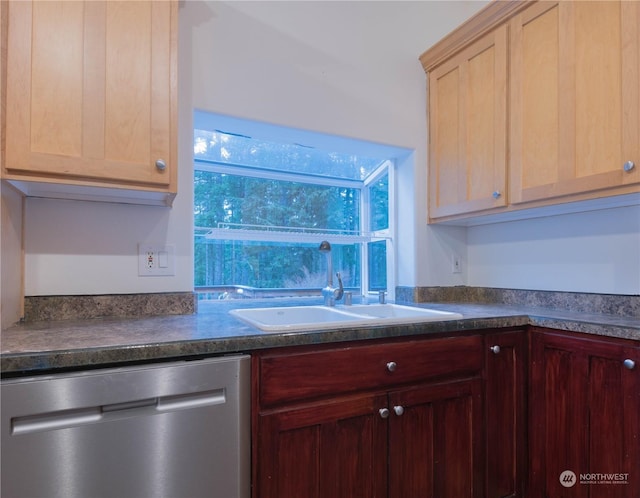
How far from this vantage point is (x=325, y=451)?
3.81 feet

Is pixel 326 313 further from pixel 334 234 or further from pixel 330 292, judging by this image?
pixel 334 234

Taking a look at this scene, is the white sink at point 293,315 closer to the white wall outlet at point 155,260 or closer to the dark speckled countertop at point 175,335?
the dark speckled countertop at point 175,335

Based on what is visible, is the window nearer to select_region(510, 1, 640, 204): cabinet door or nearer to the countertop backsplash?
the countertop backsplash

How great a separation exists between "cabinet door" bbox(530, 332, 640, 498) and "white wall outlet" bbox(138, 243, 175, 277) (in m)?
1.55

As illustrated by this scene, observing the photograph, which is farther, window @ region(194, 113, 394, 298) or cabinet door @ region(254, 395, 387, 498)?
window @ region(194, 113, 394, 298)

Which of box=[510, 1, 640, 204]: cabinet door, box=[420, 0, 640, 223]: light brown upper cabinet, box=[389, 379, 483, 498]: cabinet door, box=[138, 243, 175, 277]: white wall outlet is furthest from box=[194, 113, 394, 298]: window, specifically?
box=[389, 379, 483, 498]: cabinet door

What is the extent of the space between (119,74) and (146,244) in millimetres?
644

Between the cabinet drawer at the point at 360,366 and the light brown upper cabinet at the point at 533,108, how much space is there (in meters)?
0.74

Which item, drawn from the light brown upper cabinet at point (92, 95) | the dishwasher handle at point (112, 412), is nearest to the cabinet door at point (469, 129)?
the light brown upper cabinet at point (92, 95)

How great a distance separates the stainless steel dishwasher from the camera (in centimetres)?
83

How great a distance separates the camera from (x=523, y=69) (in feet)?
5.37

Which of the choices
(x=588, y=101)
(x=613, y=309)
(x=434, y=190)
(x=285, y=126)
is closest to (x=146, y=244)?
(x=285, y=126)

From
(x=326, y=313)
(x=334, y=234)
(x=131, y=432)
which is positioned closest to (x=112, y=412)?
(x=131, y=432)

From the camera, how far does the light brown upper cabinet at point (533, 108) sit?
1.32 m
